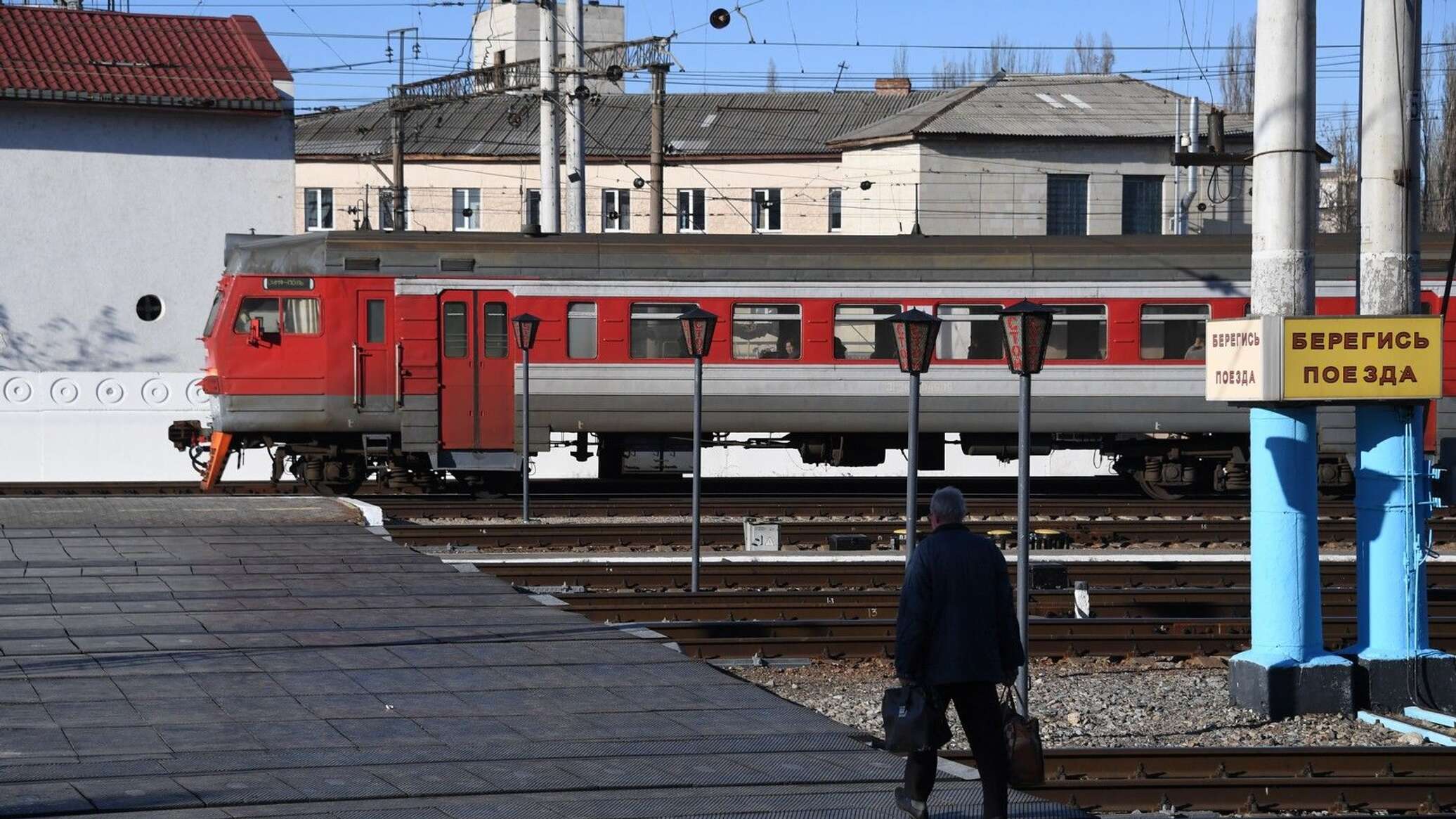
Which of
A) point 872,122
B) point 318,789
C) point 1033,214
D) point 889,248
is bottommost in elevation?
point 318,789

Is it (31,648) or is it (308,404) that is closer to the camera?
(31,648)

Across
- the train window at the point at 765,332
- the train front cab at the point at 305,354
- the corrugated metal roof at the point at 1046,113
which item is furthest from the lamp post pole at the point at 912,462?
the corrugated metal roof at the point at 1046,113

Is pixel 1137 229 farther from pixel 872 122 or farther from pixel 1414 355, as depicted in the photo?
pixel 1414 355

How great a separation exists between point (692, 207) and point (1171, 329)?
3871 cm

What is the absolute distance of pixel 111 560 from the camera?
54.3ft

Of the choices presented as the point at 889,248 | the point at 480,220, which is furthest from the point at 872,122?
the point at 889,248

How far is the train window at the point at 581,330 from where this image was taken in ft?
75.6

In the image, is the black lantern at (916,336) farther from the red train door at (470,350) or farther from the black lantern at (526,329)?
the red train door at (470,350)

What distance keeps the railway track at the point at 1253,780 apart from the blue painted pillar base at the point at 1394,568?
1.61 m

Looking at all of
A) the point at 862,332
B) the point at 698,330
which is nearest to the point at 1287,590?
the point at 698,330

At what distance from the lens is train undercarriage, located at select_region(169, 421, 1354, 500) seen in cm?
2344

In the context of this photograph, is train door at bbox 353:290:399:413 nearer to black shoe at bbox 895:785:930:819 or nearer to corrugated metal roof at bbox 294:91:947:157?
black shoe at bbox 895:785:930:819

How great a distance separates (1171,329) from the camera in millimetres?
22734

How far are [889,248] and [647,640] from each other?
Result: 36.5ft
